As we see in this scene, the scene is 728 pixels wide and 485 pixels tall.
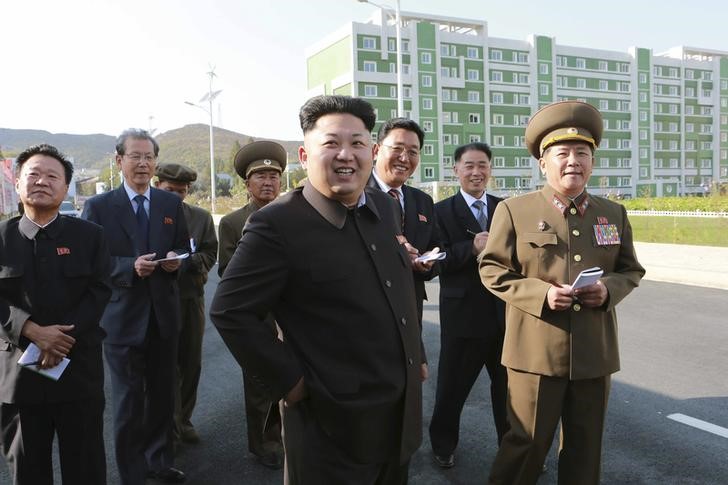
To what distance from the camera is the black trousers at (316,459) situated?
82.1 inches

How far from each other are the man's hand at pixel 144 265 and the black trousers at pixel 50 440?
0.81 meters

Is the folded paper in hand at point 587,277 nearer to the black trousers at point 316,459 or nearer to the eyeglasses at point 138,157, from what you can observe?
the black trousers at point 316,459

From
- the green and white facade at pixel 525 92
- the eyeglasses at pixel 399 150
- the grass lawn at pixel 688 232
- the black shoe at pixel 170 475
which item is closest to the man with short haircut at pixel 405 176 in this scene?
the eyeglasses at pixel 399 150

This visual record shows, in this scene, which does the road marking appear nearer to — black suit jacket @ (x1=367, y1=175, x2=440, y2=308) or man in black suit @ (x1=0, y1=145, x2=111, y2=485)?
black suit jacket @ (x1=367, y1=175, x2=440, y2=308)

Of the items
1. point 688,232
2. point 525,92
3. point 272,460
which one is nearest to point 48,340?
point 272,460

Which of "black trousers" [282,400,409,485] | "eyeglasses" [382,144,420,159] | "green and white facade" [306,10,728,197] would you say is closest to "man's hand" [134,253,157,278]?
"eyeglasses" [382,144,420,159]

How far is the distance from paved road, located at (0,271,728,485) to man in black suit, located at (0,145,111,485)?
0.89 meters

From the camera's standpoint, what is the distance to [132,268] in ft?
11.7

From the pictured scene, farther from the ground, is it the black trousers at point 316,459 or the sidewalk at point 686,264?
the black trousers at point 316,459

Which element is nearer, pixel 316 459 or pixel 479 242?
pixel 316 459

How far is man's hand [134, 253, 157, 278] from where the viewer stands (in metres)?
3.52

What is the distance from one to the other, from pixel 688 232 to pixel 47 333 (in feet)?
66.1

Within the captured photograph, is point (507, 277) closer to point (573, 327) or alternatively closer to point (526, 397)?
point (573, 327)

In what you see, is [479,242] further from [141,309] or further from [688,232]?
[688,232]
